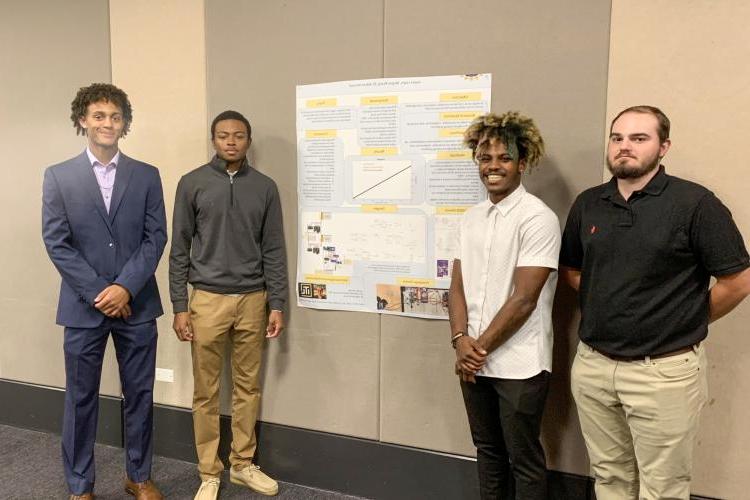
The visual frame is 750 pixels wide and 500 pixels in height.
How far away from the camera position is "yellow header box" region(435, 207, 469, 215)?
2.18 m

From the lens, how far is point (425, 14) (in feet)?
7.06

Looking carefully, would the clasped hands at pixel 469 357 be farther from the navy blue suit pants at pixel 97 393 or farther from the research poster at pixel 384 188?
the navy blue suit pants at pixel 97 393

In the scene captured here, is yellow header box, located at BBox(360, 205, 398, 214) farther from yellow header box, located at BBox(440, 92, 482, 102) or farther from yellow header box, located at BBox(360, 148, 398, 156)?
yellow header box, located at BBox(440, 92, 482, 102)

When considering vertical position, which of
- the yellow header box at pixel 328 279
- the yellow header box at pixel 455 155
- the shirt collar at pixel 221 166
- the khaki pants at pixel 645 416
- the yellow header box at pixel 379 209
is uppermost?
the yellow header box at pixel 455 155

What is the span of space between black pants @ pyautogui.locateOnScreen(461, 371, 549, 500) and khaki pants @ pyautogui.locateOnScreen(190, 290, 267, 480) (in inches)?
39.5

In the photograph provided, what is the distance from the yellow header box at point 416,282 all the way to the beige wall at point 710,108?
3.12 feet

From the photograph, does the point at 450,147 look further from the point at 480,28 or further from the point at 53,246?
the point at 53,246

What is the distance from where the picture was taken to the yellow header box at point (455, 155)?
215cm

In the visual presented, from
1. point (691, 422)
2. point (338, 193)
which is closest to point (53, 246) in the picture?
point (338, 193)

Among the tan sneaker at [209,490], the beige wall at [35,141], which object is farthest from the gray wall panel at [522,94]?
the beige wall at [35,141]

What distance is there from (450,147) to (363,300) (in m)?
0.76

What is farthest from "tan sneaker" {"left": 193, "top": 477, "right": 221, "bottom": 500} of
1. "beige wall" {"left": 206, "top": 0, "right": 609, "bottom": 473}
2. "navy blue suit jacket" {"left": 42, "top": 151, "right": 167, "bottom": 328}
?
"navy blue suit jacket" {"left": 42, "top": 151, "right": 167, "bottom": 328}

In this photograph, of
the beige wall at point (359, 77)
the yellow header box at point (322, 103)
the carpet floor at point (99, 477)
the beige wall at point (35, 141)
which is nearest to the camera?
the beige wall at point (359, 77)

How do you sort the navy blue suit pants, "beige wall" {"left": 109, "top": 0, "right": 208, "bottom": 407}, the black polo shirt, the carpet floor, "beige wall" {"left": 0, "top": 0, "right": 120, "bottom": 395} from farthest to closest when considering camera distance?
"beige wall" {"left": 0, "top": 0, "right": 120, "bottom": 395}, "beige wall" {"left": 109, "top": 0, "right": 208, "bottom": 407}, the carpet floor, the navy blue suit pants, the black polo shirt
